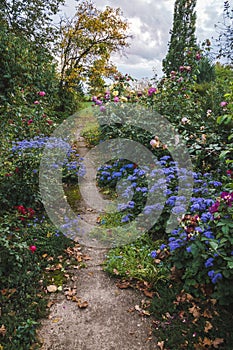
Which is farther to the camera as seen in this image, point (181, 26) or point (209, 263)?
point (181, 26)

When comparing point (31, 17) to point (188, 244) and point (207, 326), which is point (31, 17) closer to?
point (188, 244)

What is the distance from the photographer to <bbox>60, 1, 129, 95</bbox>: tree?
9.90 m

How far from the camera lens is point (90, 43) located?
10.3 metres

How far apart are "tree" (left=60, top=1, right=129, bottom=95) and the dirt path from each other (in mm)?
8272

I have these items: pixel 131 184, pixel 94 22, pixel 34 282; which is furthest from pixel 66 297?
pixel 94 22

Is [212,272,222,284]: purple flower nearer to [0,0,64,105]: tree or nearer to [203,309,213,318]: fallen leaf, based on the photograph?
[203,309,213,318]: fallen leaf

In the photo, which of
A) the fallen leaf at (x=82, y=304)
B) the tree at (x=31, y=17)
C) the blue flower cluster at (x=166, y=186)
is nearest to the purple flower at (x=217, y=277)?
the blue flower cluster at (x=166, y=186)

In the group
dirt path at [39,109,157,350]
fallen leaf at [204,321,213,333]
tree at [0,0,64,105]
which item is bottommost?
dirt path at [39,109,157,350]

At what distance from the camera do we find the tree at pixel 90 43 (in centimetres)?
990

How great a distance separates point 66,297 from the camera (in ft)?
8.10

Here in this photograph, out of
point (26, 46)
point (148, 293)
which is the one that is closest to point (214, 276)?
point (148, 293)

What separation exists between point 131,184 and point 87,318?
2.07 metres

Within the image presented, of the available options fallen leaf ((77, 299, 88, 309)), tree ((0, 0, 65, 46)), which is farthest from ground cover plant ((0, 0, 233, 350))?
tree ((0, 0, 65, 46))

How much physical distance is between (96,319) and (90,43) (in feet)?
32.4
